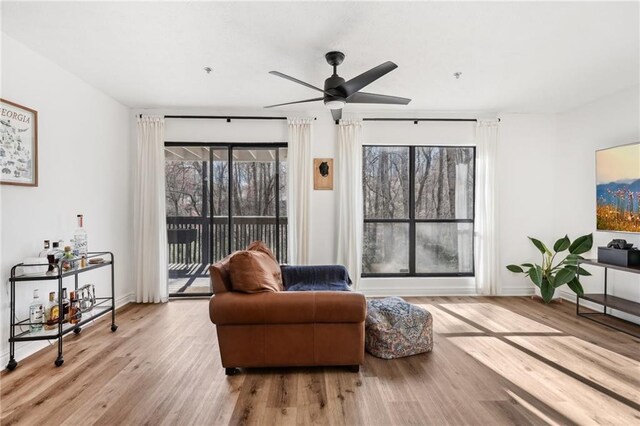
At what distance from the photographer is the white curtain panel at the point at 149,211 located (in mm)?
4449

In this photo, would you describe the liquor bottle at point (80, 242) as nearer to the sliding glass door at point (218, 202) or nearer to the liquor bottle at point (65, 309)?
the liquor bottle at point (65, 309)

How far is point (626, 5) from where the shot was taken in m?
2.21

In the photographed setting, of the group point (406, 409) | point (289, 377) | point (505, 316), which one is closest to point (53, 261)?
point (289, 377)

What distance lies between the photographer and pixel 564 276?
154 inches

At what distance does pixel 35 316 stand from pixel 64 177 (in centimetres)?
138

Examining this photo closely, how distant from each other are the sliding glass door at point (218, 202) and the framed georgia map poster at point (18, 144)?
183cm

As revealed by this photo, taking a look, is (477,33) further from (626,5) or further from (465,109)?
(465,109)

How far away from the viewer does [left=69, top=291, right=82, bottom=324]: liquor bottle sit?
2.88 meters

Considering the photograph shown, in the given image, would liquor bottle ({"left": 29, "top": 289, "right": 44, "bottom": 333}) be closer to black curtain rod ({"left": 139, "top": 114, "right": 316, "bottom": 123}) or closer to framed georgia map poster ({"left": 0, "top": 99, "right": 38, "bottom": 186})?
framed georgia map poster ({"left": 0, "top": 99, "right": 38, "bottom": 186})

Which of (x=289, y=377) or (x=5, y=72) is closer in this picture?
(x=289, y=377)

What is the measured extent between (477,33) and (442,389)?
9.02 feet

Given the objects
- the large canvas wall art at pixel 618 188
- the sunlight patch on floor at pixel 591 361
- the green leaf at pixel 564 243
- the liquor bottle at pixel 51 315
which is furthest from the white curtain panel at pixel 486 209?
the liquor bottle at pixel 51 315

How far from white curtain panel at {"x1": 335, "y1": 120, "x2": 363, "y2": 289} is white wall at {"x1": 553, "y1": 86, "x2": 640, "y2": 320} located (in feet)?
9.63

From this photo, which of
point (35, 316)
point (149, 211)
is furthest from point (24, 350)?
point (149, 211)
